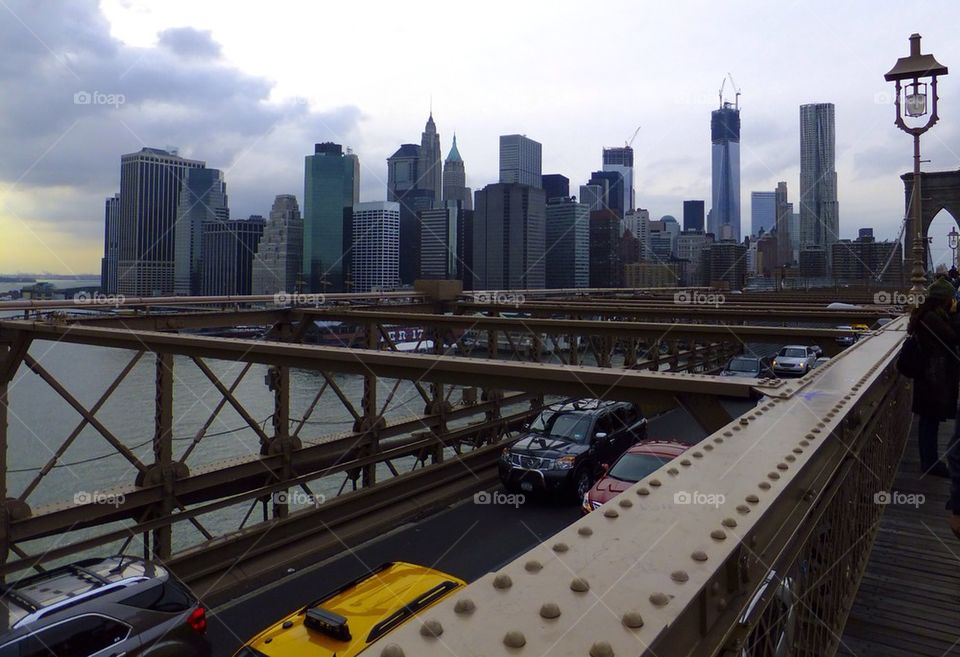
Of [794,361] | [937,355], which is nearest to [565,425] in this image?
[937,355]

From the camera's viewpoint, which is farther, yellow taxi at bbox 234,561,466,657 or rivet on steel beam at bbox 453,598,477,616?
yellow taxi at bbox 234,561,466,657

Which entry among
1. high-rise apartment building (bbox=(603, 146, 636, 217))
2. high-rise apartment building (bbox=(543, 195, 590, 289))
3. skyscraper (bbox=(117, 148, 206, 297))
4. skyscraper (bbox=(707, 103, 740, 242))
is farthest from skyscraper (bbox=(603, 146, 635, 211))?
skyscraper (bbox=(117, 148, 206, 297))

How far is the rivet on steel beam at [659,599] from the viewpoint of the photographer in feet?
4.15

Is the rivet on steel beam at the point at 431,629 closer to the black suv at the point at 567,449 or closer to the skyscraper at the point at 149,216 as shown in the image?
the black suv at the point at 567,449

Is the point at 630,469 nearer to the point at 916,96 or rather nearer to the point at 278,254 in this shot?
the point at 916,96

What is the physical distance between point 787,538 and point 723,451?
0.52 meters

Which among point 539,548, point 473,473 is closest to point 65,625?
point 539,548

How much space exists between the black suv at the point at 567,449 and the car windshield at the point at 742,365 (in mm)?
11042

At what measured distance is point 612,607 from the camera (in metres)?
1.27

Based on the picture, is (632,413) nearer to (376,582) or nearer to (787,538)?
(376,582)

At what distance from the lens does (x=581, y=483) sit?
12672 mm

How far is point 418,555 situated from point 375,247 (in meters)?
30.0

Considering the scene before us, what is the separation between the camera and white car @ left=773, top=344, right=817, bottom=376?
2641 cm

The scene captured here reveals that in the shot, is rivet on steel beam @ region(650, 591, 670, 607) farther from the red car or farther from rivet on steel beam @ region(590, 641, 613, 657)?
the red car
